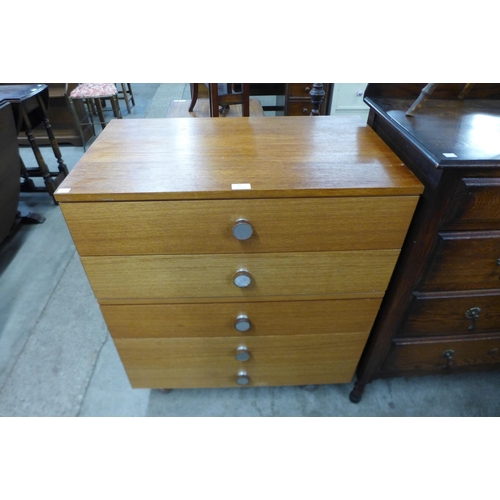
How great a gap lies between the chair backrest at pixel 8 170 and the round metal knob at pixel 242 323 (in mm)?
1443

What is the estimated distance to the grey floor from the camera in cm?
111

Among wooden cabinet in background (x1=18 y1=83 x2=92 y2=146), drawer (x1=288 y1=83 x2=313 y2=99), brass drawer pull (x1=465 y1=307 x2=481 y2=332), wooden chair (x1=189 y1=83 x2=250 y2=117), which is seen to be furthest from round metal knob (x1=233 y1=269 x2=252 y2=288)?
wooden cabinet in background (x1=18 y1=83 x2=92 y2=146)

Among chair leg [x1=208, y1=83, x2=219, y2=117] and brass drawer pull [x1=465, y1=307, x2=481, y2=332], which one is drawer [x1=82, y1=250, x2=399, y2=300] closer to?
brass drawer pull [x1=465, y1=307, x2=481, y2=332]

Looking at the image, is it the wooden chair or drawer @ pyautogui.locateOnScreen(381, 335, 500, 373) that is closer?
drawer @ pyautogui.locateOnScreen(381, 335, 500, 373)

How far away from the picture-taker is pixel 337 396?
3.78 feet

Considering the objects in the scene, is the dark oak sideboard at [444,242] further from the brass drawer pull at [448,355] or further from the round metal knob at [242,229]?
the round metal knob at [242,229]

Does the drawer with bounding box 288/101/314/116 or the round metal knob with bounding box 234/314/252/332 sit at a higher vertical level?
the drawer with bounding box 288/101/314/116

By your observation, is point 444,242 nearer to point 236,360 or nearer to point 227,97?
point 236,360

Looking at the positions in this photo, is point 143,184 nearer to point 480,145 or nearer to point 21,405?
point 480,145

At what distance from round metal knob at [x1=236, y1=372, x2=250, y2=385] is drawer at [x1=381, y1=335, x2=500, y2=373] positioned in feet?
1.42

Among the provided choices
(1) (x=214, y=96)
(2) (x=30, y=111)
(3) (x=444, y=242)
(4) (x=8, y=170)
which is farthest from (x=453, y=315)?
(2) (x=30, y=111)

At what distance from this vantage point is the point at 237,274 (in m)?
0.75

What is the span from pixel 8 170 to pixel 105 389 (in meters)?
1.20

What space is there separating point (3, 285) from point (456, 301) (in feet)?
6.09
